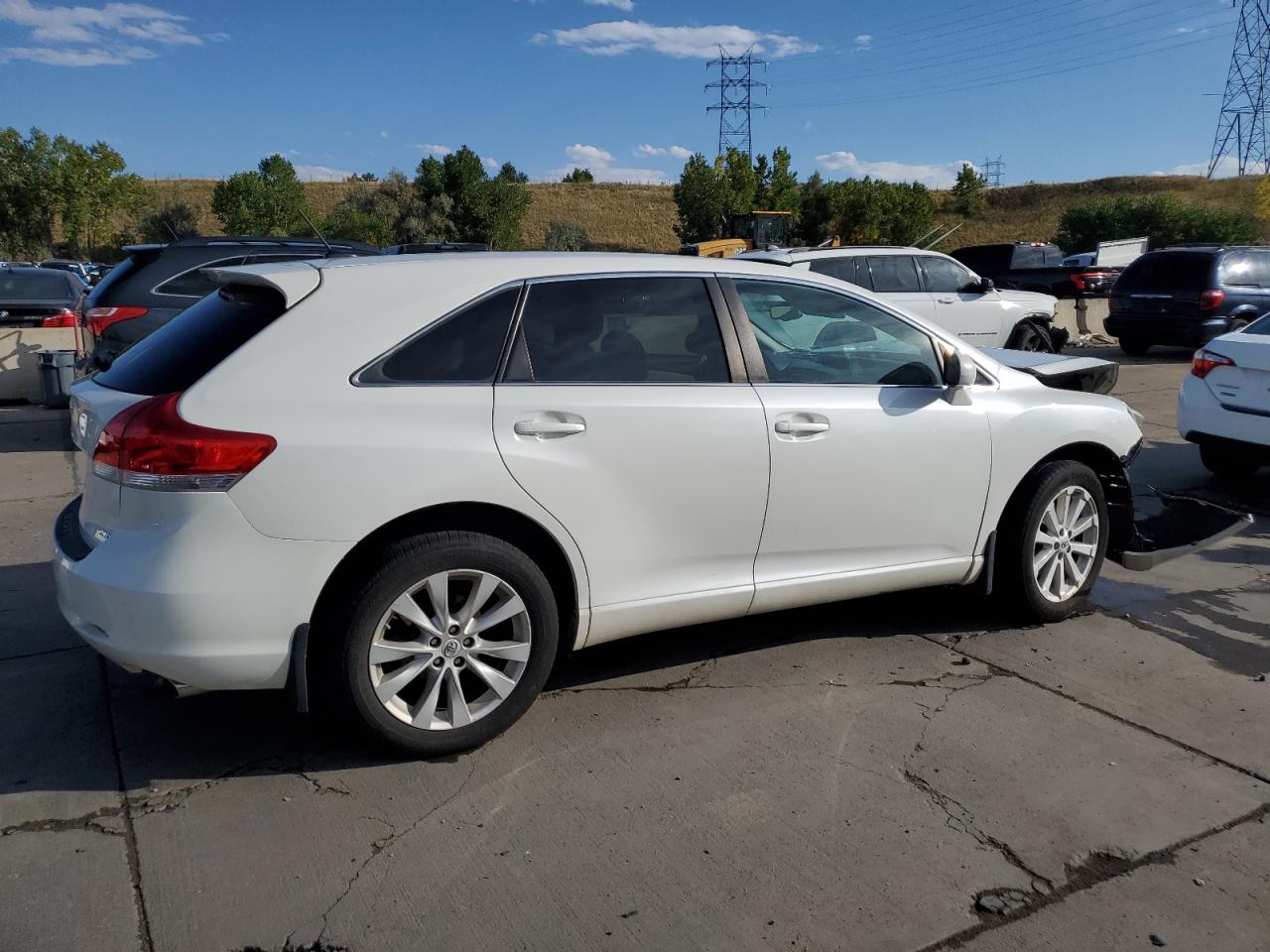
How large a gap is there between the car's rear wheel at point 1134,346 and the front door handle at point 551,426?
15.4m

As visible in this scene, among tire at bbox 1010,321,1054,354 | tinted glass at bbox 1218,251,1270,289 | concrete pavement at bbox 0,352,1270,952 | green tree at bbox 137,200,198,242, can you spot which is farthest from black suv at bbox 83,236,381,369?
green tree at bbox 137,200,198,242

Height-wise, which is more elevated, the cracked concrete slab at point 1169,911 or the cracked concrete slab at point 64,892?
the cracked concrete slab at point 64,892

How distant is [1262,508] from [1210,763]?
4681mm

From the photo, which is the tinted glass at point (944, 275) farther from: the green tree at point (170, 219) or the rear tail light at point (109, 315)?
the green tree at point (170, 219)

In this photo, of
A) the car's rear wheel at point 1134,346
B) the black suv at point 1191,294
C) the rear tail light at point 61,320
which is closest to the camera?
the rear tail light at point 61,320

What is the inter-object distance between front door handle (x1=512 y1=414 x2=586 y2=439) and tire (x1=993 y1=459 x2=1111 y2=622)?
2.24 metres

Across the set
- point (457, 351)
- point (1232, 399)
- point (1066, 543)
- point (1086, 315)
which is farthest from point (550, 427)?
point (1086, 315)

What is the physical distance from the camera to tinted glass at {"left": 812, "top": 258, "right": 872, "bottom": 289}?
12.3 meters

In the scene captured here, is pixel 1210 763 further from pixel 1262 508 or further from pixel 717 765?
pixel 1262 508

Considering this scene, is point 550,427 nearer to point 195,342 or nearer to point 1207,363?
point 195,342

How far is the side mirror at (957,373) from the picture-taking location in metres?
4.62

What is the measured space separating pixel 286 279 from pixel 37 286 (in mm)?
11738

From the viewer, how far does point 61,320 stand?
13.0 m

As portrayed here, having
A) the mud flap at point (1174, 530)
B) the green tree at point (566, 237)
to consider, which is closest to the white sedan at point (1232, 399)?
the mud flap at point (1174, 530)
